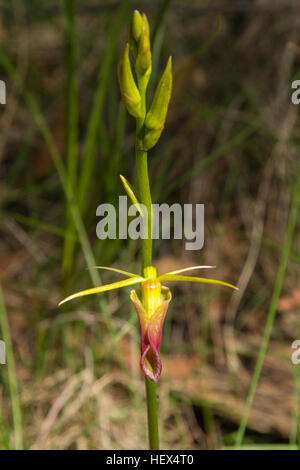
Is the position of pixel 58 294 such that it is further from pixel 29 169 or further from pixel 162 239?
pixel 29 169

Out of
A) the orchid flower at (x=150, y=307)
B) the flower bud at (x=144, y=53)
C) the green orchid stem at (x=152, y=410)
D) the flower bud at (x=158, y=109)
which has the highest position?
the flower bud at (x=144, y=53)

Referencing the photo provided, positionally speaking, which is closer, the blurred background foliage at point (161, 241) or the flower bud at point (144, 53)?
the flower bud at point (144, 53)

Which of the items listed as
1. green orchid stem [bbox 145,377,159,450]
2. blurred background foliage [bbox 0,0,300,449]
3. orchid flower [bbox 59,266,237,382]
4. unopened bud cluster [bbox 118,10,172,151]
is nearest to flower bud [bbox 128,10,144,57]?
unopened bud cluster [bbox 118,10,172,151]

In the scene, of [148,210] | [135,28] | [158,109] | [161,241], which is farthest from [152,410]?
[161,241]

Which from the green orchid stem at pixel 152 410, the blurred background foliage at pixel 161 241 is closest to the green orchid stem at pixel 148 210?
the green orchid stem at pixel 152 410

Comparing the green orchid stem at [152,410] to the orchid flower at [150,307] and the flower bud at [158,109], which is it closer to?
the orchid flower at [150,307]

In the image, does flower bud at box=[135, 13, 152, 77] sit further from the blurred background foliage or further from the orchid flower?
the blurred background foliage
